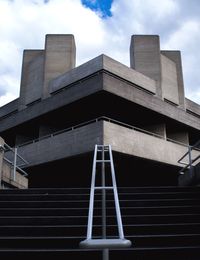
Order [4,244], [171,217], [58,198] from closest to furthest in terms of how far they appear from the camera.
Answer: [4,244] < [171,217] < [58,198]

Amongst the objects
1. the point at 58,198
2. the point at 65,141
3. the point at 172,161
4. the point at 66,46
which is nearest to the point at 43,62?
the point at 66,46

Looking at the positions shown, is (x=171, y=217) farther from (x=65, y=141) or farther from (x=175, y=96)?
(x=175, y=96)

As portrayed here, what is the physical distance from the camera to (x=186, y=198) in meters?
6.39

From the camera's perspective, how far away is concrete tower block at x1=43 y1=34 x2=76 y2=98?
20.3m

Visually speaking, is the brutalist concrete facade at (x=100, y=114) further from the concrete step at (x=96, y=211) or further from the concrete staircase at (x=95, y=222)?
the concrete step at (x=96, y=211)

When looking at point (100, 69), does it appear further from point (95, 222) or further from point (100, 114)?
point (95, 222)

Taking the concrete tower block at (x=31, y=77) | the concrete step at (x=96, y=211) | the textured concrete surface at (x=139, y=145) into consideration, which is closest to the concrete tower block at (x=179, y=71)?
the textured concrete surface at (x=139, y=145)

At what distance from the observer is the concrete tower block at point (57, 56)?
20281 mm

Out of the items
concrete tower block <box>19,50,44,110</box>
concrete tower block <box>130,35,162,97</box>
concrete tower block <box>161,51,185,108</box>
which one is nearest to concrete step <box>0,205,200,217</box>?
concrete tower block <box>130,35,162,97</box>

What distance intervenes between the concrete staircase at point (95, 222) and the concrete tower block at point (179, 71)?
15062 millimetres

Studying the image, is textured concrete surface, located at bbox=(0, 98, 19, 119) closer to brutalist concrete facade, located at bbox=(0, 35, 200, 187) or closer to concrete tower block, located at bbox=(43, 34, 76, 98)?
brutalist concrete facade, located at bbox=(0, 35, 200, 187)

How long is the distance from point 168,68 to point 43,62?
7.80m

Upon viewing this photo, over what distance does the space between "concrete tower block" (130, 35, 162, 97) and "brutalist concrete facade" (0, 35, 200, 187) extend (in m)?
0.06

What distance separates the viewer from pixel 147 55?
20703 mm
